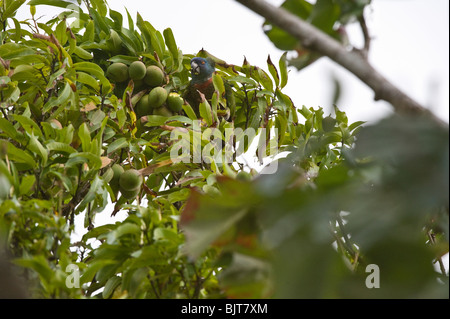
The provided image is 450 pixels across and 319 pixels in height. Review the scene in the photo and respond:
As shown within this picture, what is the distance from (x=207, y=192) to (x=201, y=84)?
86cm

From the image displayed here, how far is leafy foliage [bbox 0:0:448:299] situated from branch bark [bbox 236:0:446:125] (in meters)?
0.02

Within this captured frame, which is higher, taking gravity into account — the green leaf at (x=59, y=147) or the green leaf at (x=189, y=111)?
the green leaf at (x=189, y=111)

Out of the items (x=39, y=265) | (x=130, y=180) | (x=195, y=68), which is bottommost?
(x=39, y=265)

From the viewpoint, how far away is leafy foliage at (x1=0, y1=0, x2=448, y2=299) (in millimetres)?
406

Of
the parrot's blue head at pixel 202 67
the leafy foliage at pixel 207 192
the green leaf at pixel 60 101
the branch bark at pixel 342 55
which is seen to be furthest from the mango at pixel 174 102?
the branch bark at pixel 342 55

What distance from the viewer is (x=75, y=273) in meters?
0.84

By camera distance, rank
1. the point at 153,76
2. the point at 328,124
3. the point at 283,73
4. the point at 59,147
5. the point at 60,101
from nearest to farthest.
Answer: the point at 59,147, the point at 60,101, the point at 328,124, the point at 283,73, the point at 153,76

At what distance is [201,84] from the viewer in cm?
→ 188

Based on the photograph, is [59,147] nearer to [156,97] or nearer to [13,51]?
[13,51]

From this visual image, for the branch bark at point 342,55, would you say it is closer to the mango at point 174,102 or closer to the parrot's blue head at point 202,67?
the mango at point 174,102

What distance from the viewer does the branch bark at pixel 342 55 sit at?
438mm

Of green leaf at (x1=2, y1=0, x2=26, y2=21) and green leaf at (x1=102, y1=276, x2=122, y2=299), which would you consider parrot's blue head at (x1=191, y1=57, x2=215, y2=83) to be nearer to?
green leaf at (x1=2, y1=0, x2=26, y2=21)

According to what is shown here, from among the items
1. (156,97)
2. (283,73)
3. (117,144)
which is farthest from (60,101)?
(283,73)

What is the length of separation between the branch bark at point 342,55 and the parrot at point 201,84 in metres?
1.28
